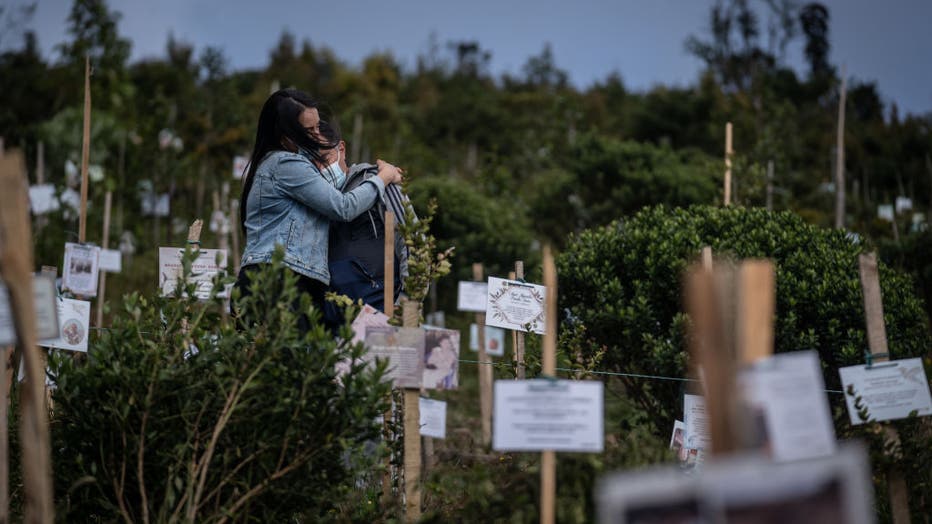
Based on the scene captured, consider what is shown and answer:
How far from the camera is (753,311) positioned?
184 centimetres

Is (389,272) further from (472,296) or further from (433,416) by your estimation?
(472,296)

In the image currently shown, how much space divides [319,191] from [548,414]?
1.84m

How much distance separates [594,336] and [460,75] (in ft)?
83.7

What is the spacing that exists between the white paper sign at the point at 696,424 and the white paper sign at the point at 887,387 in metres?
0.86

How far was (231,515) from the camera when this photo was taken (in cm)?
294

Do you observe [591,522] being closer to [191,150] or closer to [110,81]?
[191,150]

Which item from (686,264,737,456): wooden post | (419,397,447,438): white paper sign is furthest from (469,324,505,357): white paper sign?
Answer: (686,264,737,456): wooden post

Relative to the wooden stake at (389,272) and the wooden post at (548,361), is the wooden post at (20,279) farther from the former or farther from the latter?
the wooden stake at (389,272)

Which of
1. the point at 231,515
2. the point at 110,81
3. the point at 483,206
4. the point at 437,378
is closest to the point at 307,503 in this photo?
the point at 231,515

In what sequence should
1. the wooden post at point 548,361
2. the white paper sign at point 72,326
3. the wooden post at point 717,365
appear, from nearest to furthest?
the wooden post at point 717,365 → the wooden post at point 548,361 → the white paper sign at point 72,326

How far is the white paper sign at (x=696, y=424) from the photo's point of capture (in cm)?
396

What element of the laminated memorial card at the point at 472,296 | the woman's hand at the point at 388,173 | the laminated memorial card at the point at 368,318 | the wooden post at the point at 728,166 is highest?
the wooden post at the point at 728,166

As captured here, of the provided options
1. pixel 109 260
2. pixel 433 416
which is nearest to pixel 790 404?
pixel 433 416

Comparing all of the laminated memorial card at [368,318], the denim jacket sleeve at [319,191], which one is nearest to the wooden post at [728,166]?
the denim jacket sleeve at [319,191]
